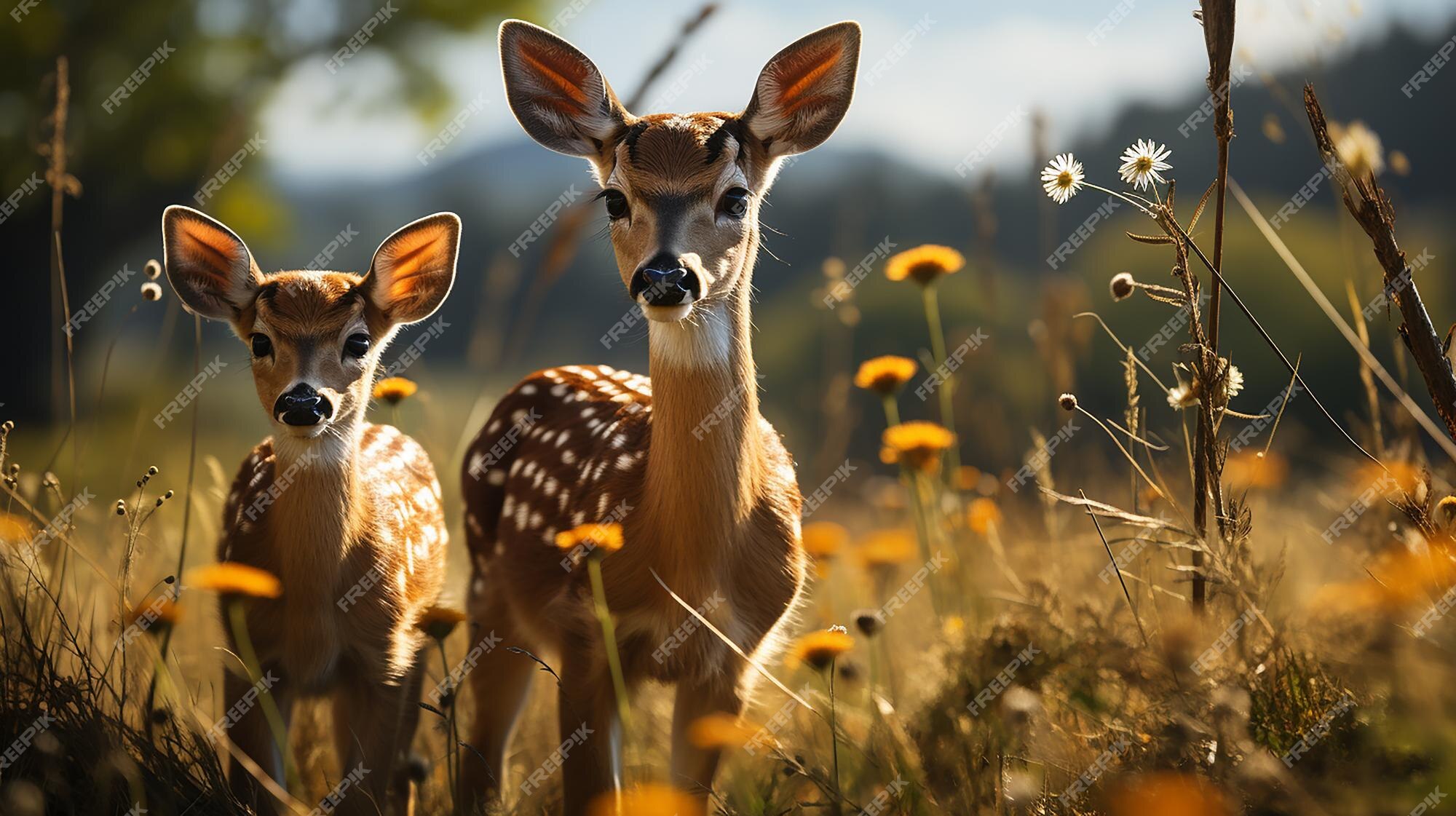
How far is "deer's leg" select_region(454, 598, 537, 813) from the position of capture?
404cm

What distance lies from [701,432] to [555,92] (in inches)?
45.2

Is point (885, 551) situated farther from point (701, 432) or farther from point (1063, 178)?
point (1063, 178)

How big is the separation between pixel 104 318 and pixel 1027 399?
34.3ft

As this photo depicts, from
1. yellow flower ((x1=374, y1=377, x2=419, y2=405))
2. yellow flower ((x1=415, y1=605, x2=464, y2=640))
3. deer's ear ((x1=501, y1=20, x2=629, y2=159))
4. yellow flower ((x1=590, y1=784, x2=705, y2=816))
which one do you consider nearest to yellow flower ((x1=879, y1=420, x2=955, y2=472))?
yellow flower ((x1=590, y1=784, x2=705, y2=816))

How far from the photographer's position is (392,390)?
410 centimetres

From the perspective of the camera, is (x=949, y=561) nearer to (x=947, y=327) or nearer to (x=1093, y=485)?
(x=1093, y=485)

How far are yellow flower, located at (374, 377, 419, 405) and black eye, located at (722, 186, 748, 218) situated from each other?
1435mm

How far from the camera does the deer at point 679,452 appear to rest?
10.6 feet

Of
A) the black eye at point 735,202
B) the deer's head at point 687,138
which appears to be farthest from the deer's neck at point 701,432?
the black eye at point 735,202

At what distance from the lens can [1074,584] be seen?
164 inches

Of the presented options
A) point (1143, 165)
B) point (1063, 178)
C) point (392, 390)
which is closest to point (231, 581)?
point (392, 390)

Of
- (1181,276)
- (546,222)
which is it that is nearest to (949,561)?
(1181,276)

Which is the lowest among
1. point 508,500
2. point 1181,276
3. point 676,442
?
point 508,500

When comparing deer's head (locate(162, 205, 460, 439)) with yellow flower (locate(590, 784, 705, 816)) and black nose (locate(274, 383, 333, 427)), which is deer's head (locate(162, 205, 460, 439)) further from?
yellow flower (locate(590, 784, 705, 816))
